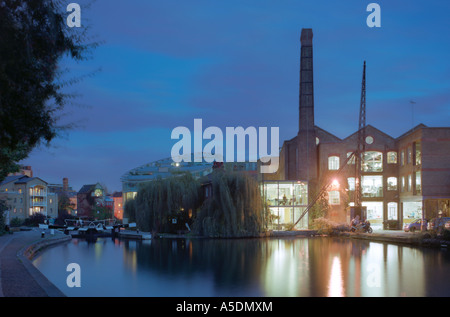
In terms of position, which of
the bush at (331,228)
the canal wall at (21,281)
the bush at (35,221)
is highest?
the canal wall at (21,281)

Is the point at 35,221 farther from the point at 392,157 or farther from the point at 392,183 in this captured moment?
the point at 392,157

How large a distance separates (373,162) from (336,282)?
3451 cm

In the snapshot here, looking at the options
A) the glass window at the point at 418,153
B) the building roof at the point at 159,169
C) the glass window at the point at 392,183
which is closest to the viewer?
the glass window at the point at 418,153

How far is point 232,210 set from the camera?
3556 cm

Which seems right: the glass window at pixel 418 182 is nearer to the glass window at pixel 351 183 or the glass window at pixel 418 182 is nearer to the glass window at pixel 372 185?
the glass window at pixel 372 185

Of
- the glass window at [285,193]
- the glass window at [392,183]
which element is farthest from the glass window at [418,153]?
the glass window at [285,193]

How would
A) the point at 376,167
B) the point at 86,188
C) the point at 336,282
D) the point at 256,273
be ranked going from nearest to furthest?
the point at 336,282 → the point at 256,273 → the point at 376,167 → the point at 86,188

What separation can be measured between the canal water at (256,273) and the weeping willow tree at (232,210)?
11.0 m

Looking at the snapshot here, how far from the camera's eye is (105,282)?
48.9ft

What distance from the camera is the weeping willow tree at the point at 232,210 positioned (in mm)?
35719

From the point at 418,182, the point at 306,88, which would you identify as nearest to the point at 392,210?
the point at 418,182

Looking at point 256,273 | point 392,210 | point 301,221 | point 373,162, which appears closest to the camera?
point 256,273
